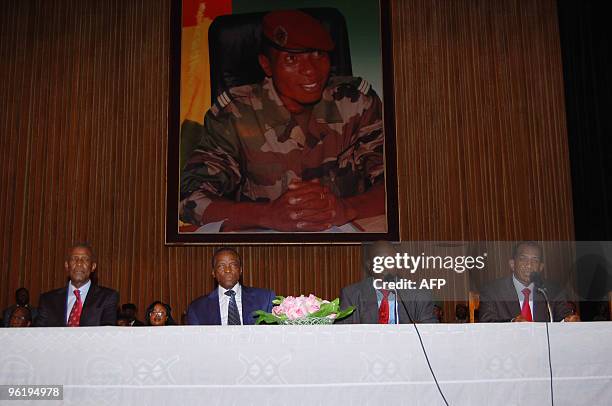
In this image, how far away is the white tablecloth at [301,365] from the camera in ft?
5.91

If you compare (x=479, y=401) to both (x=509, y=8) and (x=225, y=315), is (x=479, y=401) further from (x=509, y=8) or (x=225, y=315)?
(x=509, y=8)

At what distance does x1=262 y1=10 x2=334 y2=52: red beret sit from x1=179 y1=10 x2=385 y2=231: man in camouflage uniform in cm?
1

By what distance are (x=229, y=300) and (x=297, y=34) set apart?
3973 millimetres

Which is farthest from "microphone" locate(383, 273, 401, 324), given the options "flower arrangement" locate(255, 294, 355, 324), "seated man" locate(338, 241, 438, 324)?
"flower arrangement" locate(255, 294, 355, 324)

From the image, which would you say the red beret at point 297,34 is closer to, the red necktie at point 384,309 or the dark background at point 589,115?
the dark background at point 589,115

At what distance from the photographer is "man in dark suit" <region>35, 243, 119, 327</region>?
402 cm

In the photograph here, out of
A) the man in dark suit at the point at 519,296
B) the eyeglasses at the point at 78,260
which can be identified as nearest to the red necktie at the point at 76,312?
the eyeglasses at the point at 78,260

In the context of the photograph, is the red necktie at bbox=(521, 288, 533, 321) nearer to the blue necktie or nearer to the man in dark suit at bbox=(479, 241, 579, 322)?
the man in dark suit at bbox=(479, 241, 579, 322)

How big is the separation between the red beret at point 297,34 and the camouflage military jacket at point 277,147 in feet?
1.44

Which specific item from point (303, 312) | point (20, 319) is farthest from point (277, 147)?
point (303, 312)

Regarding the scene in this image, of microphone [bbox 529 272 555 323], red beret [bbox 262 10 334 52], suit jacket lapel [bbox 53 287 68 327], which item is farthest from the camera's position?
red beret [bbox 262 10 334 52]

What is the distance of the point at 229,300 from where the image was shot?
4094mm

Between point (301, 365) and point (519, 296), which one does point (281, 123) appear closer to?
point (519, 296)

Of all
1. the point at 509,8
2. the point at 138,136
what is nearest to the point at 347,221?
the point at 138,136
